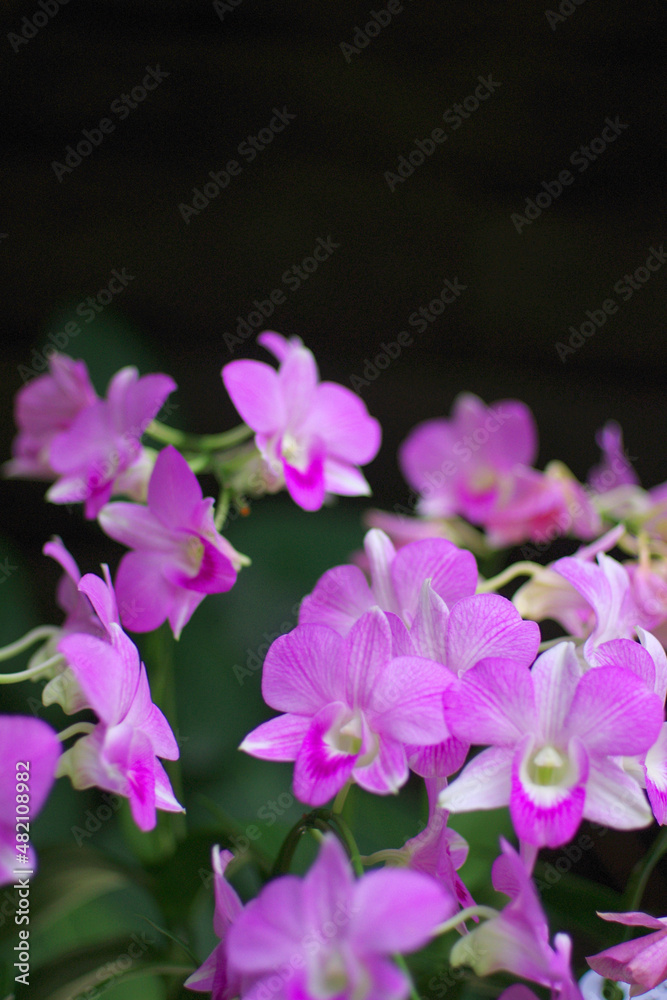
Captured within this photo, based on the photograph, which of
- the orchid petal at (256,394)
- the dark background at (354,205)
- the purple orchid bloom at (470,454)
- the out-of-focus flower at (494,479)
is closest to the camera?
the orchid petal at (256,394)

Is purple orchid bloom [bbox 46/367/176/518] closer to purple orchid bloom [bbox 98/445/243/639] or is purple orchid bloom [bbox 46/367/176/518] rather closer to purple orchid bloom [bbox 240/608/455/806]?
purple orchid bloom [bbox 98/445/243/639]

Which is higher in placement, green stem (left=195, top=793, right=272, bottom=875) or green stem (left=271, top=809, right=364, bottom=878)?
green stem (left=271, top=809, right=364, bottom=878)

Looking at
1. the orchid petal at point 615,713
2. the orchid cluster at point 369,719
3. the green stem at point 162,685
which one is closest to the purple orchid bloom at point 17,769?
the orchid cluster at point 369,719

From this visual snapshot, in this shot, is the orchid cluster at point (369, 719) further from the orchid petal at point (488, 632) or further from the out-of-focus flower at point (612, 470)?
the out-of-focus flower at point (612, 470)

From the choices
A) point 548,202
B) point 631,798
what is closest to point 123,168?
point 548,202

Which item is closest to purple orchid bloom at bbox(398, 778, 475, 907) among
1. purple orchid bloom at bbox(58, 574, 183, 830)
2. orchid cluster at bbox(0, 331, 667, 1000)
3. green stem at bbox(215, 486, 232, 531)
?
orchid cluster at bbox(0, 331, 667, 1000)

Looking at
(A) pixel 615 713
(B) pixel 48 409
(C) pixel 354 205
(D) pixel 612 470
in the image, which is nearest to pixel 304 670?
(A) pixel 615 713
